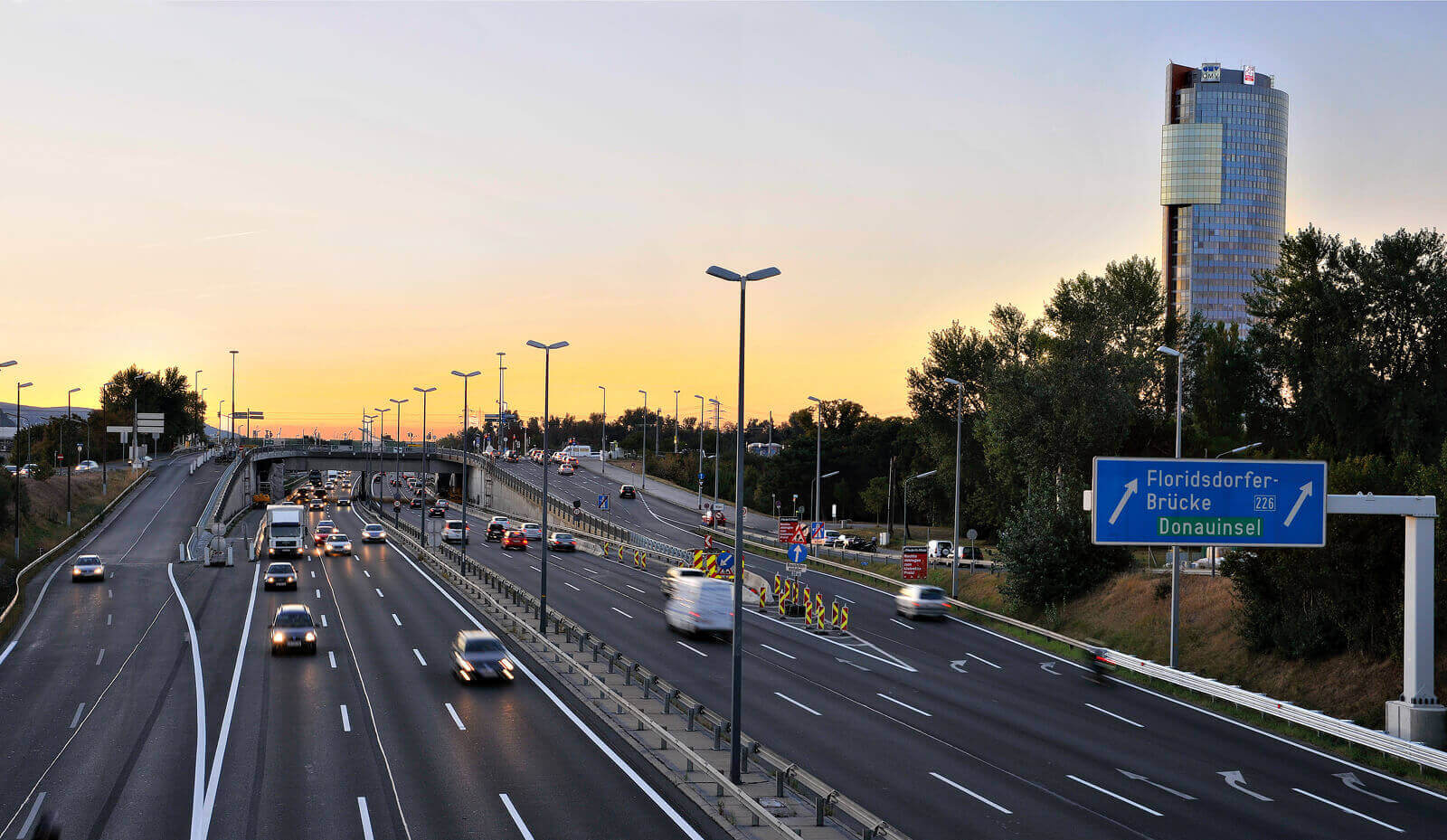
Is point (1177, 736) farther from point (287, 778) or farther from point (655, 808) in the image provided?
point (287, 778)

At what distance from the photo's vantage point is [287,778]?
20.2m

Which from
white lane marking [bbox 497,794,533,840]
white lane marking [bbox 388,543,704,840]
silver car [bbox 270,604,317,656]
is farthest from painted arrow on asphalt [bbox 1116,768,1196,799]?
silver car [bbox 270,604,317,656]

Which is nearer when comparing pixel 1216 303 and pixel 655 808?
pixel 655 808

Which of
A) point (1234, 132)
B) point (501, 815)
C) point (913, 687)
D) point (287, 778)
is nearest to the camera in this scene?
point (501, 815)

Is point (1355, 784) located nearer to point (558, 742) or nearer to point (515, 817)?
point (558, 742)

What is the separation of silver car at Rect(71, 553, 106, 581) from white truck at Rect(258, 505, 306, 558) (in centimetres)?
1106

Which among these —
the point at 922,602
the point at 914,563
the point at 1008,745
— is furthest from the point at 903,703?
the point at 914,563

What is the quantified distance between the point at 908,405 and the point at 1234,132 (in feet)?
402

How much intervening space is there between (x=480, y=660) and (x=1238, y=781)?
748 inches

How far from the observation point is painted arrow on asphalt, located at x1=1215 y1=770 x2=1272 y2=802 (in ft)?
68.1

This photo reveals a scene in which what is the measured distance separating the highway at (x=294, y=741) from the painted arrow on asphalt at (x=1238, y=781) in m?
11.0

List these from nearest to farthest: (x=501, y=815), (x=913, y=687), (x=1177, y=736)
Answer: (x=501, y=815), (x=1177, y=736), (x=913, y=687)

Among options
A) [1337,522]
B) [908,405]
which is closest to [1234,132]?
[908,405]

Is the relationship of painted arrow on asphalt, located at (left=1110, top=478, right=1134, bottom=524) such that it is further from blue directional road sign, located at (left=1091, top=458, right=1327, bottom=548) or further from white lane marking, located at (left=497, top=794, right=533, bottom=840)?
white lane marking, located at (left=497, top=794, right=533, bottom=840)
